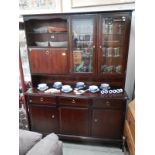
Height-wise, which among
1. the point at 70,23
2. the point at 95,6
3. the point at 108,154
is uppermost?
the point at 95,6

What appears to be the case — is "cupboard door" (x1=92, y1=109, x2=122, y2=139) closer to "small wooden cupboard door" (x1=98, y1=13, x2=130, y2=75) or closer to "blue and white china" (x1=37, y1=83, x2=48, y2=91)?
"small wooden cupboard door" (x1=98, y1=13, x2=130, y2=75)

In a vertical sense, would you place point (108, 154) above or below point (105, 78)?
below

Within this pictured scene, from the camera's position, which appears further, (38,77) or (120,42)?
(38,77)

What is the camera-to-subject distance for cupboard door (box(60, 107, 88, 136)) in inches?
90.7

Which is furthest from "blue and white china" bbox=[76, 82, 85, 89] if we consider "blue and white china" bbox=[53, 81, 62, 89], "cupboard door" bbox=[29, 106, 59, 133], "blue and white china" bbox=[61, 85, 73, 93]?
"cupboard door" bbox=[29, 106, 59, 133]

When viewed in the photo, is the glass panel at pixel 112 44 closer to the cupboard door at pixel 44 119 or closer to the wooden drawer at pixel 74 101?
the wooden drawer at pixel 74 101

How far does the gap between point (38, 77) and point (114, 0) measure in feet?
5.37

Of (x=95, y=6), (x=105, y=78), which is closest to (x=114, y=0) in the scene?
(x=95, y=6)

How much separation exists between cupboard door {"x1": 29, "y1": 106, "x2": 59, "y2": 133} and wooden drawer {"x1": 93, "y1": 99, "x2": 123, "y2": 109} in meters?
0.60

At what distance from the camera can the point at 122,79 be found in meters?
2.41

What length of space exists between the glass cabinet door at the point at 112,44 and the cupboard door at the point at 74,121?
68cm

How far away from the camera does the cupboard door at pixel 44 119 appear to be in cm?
240
